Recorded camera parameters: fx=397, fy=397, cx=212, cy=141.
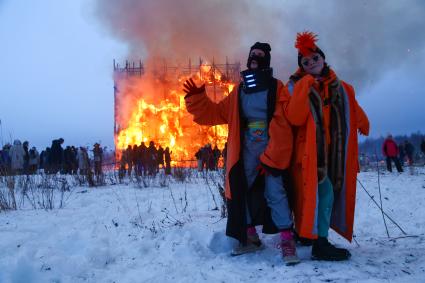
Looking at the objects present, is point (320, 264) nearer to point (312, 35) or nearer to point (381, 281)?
point (381, 281)

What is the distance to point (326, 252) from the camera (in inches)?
111

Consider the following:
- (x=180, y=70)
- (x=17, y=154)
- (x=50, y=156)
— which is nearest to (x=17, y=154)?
(x=17, y=154)

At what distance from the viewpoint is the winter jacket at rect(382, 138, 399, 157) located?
12.9 meters

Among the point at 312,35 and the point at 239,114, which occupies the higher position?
the point at 312,35

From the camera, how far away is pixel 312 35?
3139 mm

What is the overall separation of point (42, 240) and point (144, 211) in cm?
169

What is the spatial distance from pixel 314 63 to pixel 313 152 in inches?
29.9

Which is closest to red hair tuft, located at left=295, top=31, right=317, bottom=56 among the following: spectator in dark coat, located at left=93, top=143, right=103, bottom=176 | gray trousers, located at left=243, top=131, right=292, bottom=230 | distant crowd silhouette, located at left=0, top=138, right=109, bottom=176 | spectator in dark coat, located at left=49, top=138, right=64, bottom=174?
gray trousers, located at left=243, top=131, right=292, bottom=230

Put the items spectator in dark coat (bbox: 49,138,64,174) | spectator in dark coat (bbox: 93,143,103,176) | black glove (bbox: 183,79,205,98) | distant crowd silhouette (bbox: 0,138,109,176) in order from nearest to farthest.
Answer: black glove (bbox: 183,79,205,98), spectator in dark coat (bbox: 93,143,103,176), distant crowd silhouette (bbox: 0,138,109,176), spectator in dark coat (bbox: 49,138,64,174)

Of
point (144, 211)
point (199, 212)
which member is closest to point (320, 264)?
point (199, 212)

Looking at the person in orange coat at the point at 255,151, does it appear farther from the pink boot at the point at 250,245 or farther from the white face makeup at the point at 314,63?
the white face makeup at the point at 314,63

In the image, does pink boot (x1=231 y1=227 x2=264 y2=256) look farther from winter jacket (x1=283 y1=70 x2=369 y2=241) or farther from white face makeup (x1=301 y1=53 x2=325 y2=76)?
white face makeup (x1=301 y1=53 x2=325 y2=76)

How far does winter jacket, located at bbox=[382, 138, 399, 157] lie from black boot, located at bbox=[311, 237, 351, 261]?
11078 millimetres

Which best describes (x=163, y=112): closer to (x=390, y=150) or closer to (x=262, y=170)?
(x=390, y=150)
